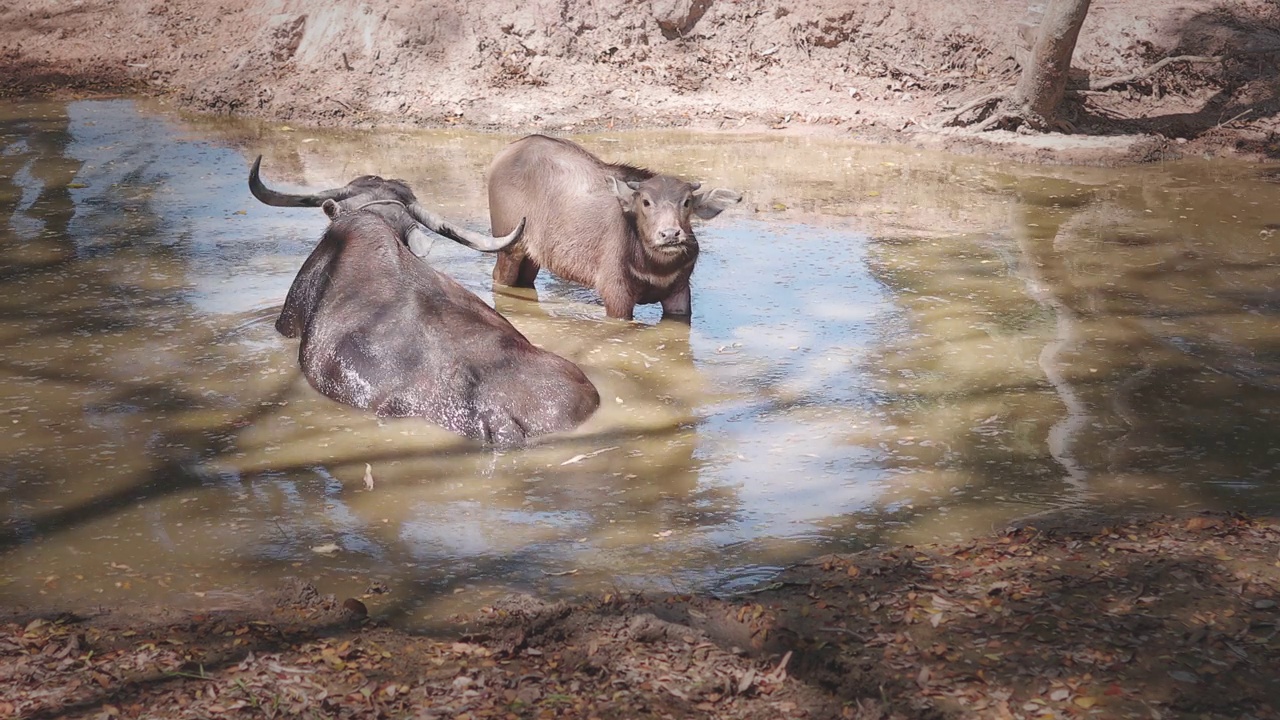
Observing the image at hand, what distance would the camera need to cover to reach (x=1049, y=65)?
13.6m

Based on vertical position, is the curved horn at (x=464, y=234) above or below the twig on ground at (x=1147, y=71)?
below

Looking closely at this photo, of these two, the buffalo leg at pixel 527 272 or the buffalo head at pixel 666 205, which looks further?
the buffalo leg at pixel 527 272

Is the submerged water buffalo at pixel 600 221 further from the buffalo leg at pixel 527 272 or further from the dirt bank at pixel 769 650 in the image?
the dirt bank at pixel 769 650

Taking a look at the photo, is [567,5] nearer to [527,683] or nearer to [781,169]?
[781,169]

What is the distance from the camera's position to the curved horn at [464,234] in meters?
7.20

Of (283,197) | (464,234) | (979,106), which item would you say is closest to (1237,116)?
(979,106)

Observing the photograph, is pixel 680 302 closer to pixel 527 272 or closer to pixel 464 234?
pixel 527 272

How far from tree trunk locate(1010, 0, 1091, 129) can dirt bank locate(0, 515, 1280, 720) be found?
9831mm

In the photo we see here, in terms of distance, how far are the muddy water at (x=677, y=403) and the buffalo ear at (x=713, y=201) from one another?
69 centimetres

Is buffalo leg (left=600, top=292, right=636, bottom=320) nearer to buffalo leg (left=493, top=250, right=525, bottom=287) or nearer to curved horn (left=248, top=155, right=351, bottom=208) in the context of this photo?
buffalo leg (left=493, top=250, right=525, bottom=287)

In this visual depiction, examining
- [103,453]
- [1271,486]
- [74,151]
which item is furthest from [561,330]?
[74,151]

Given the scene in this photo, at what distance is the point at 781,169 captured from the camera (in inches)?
517

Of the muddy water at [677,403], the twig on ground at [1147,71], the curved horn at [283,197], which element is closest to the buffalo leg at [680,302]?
the muddy water at [677,403]

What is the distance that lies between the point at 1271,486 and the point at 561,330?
447cm
